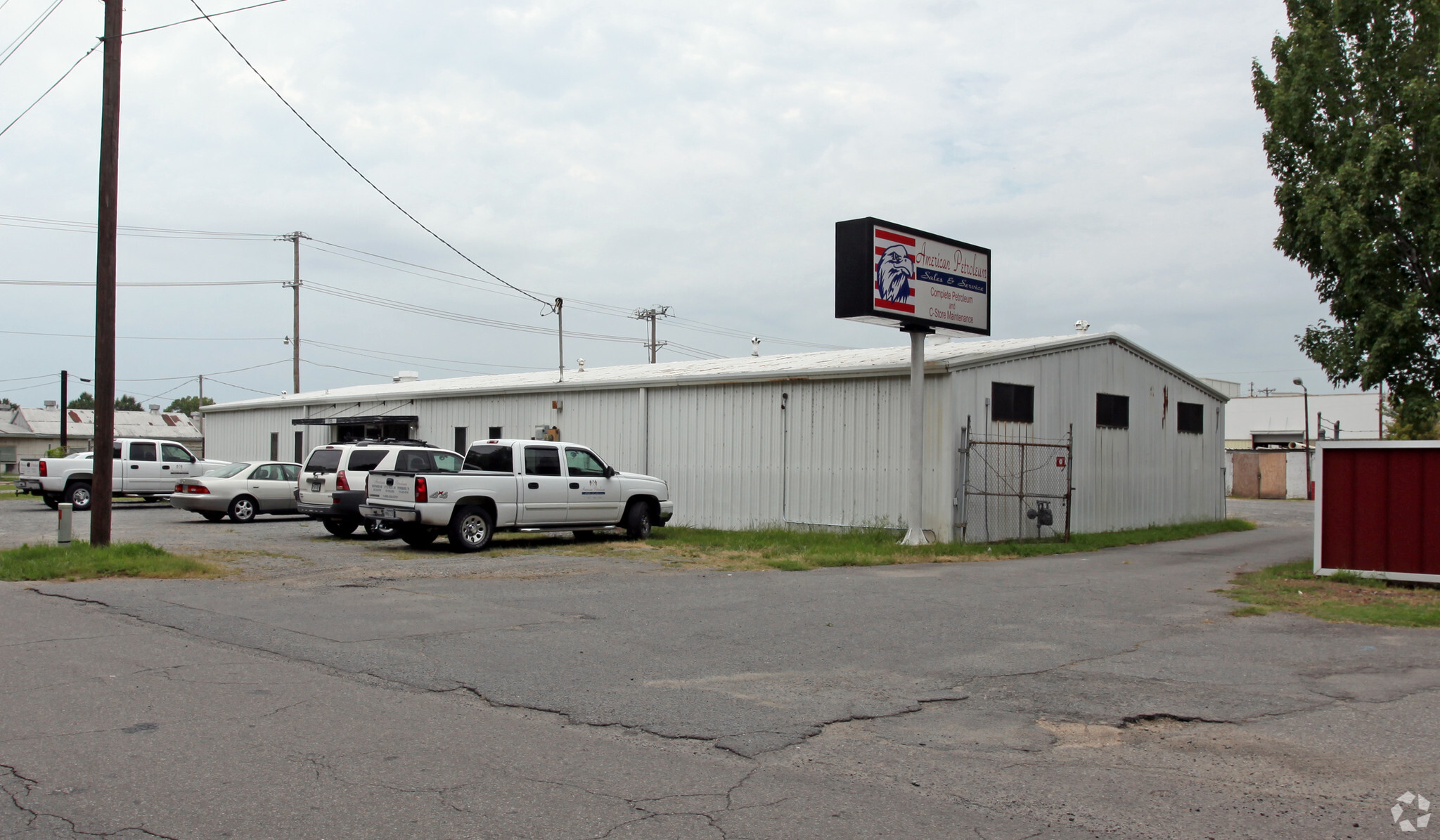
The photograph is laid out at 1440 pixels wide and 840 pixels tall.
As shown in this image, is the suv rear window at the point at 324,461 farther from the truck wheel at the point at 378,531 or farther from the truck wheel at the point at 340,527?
the truck wheel at the point at 378,531

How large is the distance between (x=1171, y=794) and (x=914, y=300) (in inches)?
551

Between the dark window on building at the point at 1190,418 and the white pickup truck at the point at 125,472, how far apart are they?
990 inches

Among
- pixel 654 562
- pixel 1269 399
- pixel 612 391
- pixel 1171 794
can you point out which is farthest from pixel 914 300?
pixel 1269 399

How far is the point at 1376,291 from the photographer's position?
16.7 m

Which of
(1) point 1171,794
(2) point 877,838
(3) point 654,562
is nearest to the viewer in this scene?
(2) point 877,838

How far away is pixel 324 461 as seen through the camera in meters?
20.5

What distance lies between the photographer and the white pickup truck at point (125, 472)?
26.9 metres

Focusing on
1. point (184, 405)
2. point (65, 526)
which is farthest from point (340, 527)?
point (184, 405)

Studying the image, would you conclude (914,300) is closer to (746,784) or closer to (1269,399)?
(746,784)

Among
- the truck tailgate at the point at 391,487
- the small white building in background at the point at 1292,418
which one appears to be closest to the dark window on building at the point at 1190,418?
the truck tailgate at the point at 391,487

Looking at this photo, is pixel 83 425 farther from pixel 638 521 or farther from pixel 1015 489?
pixel 1015 489

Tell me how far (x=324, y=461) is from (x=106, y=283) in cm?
620

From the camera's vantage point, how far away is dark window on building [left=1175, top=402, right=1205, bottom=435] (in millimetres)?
26797

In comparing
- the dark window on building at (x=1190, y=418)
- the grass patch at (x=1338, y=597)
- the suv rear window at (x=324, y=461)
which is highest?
the dark window on building at (x=1190, y=418)
